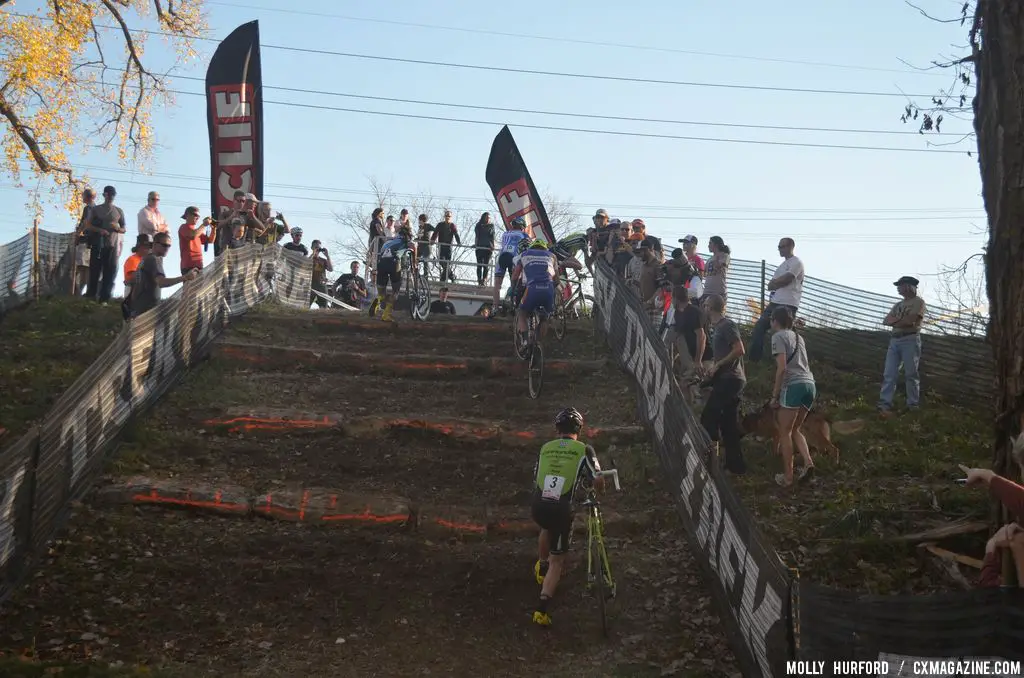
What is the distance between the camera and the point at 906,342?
13.2 meters

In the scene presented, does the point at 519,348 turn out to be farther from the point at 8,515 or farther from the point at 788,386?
the point at 8,515

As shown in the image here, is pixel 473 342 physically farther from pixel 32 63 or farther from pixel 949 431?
pixel 32 63

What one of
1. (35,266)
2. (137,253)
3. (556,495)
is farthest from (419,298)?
(556,495)

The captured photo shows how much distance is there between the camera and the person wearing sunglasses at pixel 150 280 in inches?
526

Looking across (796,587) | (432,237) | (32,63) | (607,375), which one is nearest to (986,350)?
(607,375)

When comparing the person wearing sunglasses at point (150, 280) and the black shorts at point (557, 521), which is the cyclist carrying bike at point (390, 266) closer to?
the person wearing sunglasses at point (150, 280)

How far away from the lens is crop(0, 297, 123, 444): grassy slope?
12.2m

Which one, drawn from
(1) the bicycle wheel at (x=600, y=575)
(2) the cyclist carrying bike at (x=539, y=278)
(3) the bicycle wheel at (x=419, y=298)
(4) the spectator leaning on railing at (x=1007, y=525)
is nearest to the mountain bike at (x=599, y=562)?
(1) the bicycle wheel at (x=600, y=575)

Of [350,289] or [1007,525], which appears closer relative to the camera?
[1007,525]

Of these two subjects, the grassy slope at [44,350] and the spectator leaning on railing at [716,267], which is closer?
the grassy slope at [44,350]

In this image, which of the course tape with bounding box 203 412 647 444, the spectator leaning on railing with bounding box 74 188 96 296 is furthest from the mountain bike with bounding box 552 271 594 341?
the spectator leaning on railing with bounding box 74 188 96 296

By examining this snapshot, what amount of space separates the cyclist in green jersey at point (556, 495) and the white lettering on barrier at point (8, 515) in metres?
4.38

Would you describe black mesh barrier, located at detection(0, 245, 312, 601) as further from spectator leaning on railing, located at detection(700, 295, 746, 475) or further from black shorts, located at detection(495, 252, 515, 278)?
spectator leaning on railing, located at detection(700, 295, 746, 475)

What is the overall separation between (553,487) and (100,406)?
5.16 meters
